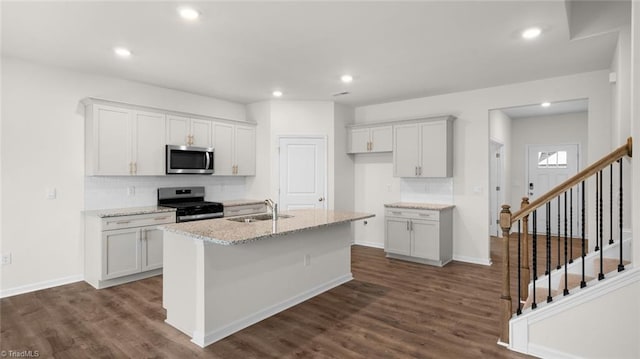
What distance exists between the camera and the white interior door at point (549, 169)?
727cm

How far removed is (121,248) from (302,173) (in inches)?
116

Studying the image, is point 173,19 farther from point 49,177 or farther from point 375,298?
point 375,298

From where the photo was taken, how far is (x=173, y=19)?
2.83 m

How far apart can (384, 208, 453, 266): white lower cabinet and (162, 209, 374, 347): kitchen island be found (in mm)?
1824

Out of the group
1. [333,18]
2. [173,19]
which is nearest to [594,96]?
[333,18]

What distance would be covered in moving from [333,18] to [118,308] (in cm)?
345

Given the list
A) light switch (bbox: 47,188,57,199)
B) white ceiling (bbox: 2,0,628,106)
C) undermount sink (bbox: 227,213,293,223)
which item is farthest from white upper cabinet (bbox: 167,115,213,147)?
undermount sink (bbox: 227,213,293,223)

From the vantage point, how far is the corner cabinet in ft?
17.0

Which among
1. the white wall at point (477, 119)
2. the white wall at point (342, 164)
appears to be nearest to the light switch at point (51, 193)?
the white wall at point (342, 164)

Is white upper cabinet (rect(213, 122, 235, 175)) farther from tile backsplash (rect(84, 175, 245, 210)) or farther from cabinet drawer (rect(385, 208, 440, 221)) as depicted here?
cabinet drawer (rect(385, 208, 440, 221))

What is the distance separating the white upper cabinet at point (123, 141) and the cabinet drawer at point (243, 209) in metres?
1.11

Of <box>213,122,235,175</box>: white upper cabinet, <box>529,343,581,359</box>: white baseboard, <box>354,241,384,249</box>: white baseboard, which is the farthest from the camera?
<box>354,241,384,249</box>: white baseboard

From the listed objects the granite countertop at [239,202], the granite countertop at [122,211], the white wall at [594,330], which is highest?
the granite countertop at [239,202]

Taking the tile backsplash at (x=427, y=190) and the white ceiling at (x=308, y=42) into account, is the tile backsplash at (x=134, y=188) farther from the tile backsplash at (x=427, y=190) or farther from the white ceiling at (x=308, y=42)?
the tile backsplash at (x=427, y=190)
